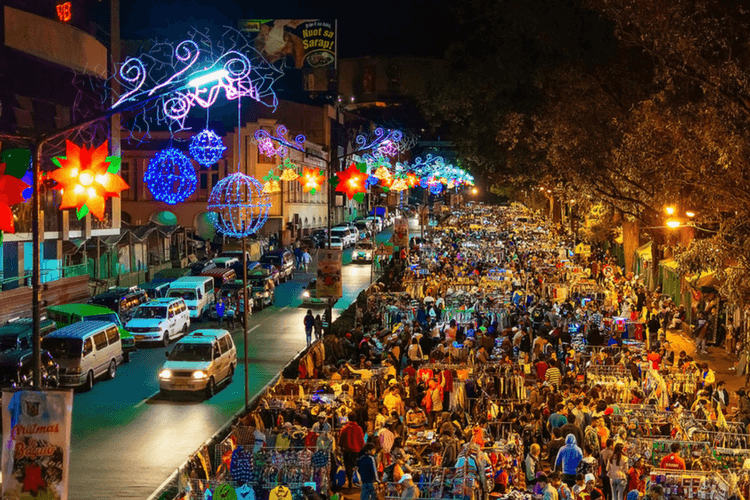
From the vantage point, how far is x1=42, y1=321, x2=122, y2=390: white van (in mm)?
22250

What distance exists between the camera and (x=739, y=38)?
16469 millimetres

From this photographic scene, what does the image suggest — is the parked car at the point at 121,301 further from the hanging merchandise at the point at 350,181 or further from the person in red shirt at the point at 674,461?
the person in red shirt at the point at 674,461

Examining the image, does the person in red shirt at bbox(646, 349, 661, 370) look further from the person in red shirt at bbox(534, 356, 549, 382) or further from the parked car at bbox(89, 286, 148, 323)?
the parked car at bbox(89, 286, 148, 323)

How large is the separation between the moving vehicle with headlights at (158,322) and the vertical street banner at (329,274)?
7377mm

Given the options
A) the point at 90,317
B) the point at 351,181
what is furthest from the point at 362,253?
the point at 90,317

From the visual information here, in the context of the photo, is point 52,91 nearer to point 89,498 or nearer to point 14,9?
point 14,9

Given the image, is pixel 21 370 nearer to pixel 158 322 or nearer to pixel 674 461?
pixel 158 322

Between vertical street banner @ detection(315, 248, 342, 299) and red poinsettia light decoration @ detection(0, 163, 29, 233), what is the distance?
12207 mm

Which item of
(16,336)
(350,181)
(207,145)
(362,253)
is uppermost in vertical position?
(207,145)

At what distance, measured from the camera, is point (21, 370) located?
19.3 m

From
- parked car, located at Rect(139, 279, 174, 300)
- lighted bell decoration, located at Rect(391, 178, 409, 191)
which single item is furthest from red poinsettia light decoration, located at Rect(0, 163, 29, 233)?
lighted bell decoration, located at Rect(391, 178, 409, 191)

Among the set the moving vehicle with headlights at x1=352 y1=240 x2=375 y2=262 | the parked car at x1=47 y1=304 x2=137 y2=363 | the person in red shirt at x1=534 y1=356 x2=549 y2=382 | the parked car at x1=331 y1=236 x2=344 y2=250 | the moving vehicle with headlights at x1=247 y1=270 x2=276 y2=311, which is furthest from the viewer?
the parked car at x1=331 y1=236 x2=344 y2=250

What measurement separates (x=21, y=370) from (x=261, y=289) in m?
19.7

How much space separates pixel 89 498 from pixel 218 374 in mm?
8362
